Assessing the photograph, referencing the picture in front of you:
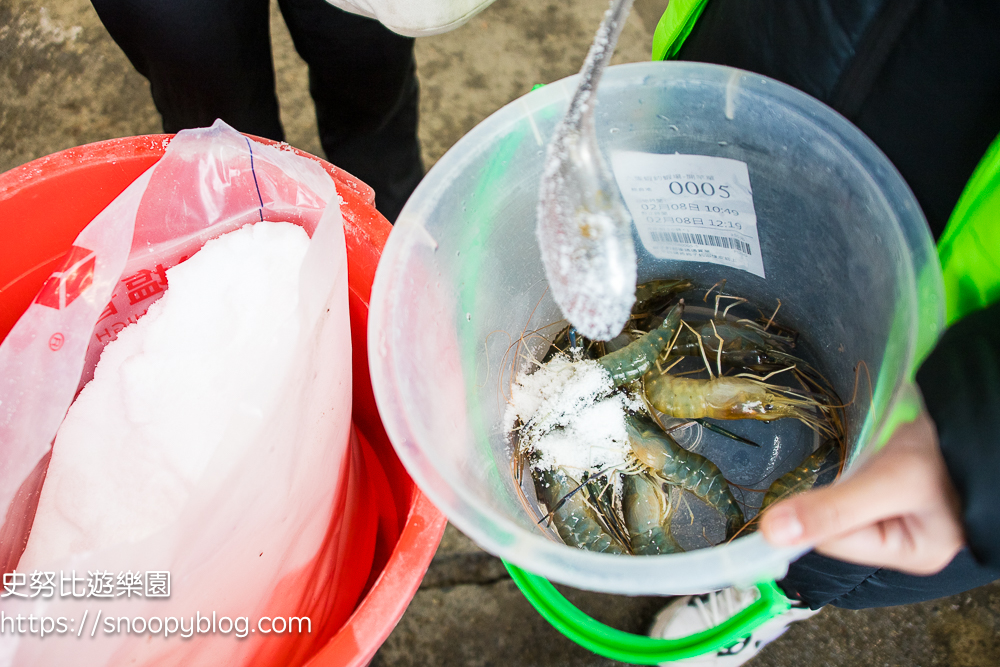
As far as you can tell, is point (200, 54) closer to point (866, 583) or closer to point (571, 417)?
point (571, 417)

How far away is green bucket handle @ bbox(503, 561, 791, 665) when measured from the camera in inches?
35.4

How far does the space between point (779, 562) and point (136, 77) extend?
5.98ft

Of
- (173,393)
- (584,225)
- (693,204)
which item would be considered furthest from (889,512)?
(173,393)

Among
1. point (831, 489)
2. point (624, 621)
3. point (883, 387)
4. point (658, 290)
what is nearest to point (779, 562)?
point (831, 489)

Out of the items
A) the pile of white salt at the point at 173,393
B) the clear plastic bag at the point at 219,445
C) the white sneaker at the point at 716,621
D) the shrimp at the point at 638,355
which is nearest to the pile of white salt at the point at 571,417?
the shrimp at the point at 638,355

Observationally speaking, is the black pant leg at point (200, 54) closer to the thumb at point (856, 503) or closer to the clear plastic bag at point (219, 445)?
the clear plastic bag at point (219, 445)

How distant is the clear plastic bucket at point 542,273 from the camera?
578mm

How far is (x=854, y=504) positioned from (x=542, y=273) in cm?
53

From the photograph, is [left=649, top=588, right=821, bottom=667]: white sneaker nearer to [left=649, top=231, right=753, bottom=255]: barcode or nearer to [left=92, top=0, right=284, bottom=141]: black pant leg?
[left=649, top=231, right=753, bottom=255]: barcode

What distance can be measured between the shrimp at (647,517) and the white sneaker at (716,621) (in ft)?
1.18

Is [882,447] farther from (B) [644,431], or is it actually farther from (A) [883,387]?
(B) [644,431]

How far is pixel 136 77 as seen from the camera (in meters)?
1.66

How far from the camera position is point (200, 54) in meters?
1.01

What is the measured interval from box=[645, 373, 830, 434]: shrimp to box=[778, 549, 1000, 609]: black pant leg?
195 millimetres
